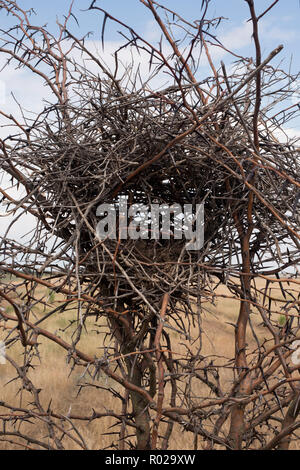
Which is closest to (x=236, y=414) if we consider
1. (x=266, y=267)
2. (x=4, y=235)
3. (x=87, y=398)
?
(x=266, y=267)

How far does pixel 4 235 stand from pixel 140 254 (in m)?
0.47

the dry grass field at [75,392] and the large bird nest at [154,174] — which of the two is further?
the dry grass field at [75,392]

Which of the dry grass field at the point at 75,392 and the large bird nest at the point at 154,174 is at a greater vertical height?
the large bird nest at the point at 154,174

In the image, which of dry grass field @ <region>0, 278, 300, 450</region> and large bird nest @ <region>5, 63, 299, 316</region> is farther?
dry grass field @ <region>0, 278, 300, 450</region>

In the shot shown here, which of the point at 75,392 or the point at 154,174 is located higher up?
the point at 154,174

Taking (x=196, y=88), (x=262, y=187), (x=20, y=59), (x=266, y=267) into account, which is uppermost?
(x=20, y=59)

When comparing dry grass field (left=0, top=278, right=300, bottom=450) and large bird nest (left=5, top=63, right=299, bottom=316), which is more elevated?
large bird nest (left=5, top=63, right=299, bottom=316)

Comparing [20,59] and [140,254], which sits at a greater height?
[20,59]

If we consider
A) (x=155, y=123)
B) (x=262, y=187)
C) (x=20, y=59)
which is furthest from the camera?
(x=20, y=59)

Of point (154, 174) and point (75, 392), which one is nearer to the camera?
point (154, 174)

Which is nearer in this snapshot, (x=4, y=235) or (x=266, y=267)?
(x=4, y=235)

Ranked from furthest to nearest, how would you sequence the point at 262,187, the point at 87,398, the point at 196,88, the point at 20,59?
the point at 87,398, the point at 20,59, the point at 262,187, the point at 196,88

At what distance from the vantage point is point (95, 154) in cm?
161
